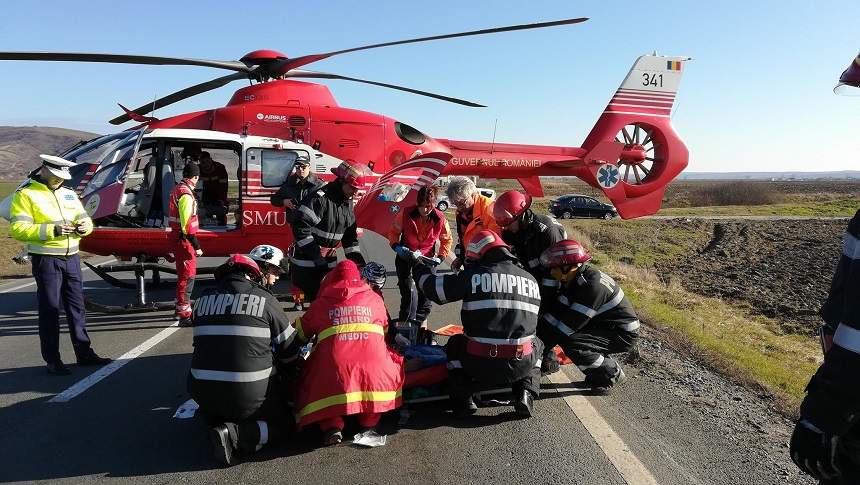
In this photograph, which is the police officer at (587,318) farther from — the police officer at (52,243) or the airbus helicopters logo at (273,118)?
the airbus helicopters logo at (273,118)

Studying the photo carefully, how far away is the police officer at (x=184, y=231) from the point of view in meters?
7.19

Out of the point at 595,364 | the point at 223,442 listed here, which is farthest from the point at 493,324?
the point at 223,442

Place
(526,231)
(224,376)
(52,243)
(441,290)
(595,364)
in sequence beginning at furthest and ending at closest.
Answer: (526,231)
(52,243)
(595,364)
(441,290)
(224,376)

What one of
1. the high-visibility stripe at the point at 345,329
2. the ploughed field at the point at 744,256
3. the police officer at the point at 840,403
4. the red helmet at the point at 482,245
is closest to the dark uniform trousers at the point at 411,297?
the red helmet at the point at 482,245

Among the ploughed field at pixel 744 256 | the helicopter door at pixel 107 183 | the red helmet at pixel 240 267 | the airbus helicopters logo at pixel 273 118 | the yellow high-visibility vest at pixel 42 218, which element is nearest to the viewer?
the red helmet at pixel 240 267

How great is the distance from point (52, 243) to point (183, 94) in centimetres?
458

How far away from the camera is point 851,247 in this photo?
240 centimetres

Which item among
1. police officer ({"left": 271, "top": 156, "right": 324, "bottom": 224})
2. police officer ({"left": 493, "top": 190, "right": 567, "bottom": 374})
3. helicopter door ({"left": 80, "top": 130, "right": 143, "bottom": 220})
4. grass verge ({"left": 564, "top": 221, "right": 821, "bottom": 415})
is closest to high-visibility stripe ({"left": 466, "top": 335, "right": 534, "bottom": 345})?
police officer ({"left": 493, "top": 190, "right": 567, "bottom": 374})

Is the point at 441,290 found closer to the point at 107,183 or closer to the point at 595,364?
the point at 595,364

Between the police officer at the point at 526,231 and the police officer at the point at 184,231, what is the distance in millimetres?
4023

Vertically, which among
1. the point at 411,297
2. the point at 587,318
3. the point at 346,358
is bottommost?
the point at 411,297

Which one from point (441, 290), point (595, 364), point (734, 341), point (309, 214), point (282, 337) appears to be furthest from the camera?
point (734, 341)

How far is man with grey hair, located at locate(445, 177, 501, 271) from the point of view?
6.53 metres

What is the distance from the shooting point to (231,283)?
159 inches
